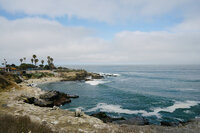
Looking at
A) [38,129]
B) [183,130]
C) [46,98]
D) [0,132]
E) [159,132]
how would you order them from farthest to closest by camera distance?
[46,98] < [183,130] < [159,132] < [38,129] < [0,132]

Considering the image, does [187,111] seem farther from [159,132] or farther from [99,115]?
[99,115]

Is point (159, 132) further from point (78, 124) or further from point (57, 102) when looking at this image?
point (57, 102)

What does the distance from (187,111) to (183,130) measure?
35.8 feet

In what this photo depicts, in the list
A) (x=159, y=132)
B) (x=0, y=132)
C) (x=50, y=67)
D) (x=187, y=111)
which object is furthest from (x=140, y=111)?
(x=50, y=67)

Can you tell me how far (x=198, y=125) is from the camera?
13.3 metres

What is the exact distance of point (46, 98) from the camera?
78.9 ft

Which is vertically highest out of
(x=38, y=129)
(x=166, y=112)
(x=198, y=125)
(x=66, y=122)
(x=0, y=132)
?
(x=0, y=132)

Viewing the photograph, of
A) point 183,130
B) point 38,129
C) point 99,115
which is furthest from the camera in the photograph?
point 99,115

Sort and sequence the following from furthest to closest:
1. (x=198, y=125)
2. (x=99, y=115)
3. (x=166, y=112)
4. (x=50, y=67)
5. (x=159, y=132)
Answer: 1. (x=50, y=67)
2. (x=166, y=112)
3. (x=99, y=115)
4. (x=198, y=125)
5. (x=159, y=132)

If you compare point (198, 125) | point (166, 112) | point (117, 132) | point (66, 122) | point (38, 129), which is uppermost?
point (38, 129)

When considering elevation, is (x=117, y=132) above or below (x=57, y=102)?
above

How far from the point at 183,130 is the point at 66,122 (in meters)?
12.2

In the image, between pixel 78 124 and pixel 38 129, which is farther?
pixel 78 124

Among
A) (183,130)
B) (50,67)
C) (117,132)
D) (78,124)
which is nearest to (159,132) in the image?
(183,130)
